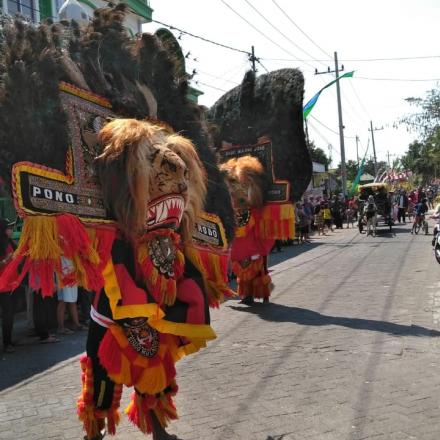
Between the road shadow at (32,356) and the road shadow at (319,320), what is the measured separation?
2.21m

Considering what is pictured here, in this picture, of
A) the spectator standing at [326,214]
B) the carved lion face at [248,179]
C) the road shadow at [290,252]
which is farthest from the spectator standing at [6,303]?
the spectator standing at [326,214]

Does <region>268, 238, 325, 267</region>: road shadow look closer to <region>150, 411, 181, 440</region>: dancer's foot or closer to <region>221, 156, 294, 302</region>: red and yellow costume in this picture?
<region>221, 156, 294, 302</region>: red and yellow costume

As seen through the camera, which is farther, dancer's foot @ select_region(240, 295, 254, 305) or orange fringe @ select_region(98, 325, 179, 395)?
dancer's foot @ select_region(240, 295, 254, 305)

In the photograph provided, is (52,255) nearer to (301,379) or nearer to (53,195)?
(53,195)

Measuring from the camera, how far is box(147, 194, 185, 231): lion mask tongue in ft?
9.18

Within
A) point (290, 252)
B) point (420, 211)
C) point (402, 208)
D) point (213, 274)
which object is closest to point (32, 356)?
point (213, 274)

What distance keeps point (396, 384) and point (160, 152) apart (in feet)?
8.29

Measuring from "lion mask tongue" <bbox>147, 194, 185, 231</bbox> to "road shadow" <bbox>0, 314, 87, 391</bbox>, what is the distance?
99.2 inches

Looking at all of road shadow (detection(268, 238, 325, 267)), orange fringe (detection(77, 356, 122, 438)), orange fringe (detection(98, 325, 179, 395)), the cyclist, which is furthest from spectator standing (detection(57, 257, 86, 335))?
the cyclist

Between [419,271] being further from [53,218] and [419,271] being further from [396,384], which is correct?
[53,218]

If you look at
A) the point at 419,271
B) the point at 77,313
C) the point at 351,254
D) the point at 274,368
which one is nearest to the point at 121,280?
the point at 274,368

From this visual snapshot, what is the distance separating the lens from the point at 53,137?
264 centimetres

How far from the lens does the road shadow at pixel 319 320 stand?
18.1ft

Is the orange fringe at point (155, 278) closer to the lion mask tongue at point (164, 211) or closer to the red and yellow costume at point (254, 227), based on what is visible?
the lion mask tongue at point (164, 211)
